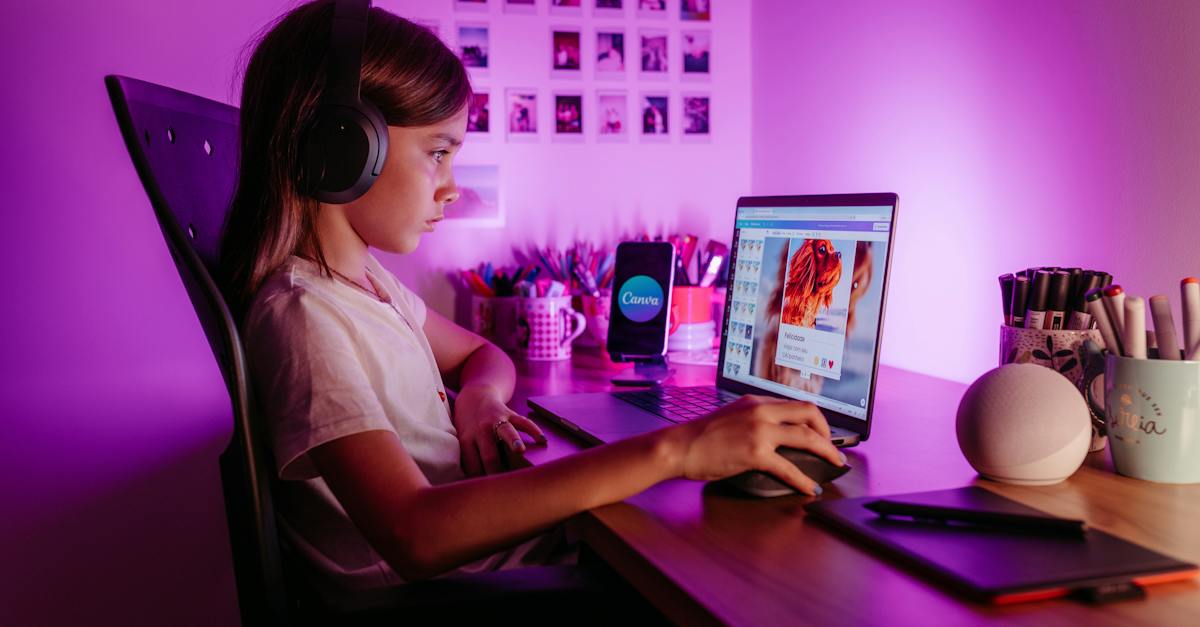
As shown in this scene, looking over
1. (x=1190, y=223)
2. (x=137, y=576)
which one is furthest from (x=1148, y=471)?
(x=137, y=576)

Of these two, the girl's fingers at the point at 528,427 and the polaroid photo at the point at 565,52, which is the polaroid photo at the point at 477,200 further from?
the girl's fingers at the point at 528,427

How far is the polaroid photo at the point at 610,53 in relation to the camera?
1707 mm

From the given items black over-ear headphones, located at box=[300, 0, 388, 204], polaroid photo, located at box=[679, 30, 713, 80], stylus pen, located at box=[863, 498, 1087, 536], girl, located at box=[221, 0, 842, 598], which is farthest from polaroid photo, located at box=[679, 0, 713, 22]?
stylus pen, located at box=[863, 498, 1087, 536]

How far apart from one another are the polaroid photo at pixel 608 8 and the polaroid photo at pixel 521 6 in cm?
11

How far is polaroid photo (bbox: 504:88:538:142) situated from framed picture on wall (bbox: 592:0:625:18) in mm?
190

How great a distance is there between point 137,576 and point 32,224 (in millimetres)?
604

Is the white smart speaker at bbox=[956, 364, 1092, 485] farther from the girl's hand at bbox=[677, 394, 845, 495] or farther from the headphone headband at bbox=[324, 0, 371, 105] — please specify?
the headphone headband at bbox=[324, 0, 371, 105]

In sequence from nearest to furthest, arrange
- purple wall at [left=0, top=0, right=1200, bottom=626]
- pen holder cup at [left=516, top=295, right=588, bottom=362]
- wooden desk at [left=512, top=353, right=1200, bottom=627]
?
wooden desk at [left=512, top=353, right=1200, bottom=627]
purple wall at [left=0, top=0, right=1200, bottom=626]
pen holder cup at [left=516, top=295, right=588, bottom=362]

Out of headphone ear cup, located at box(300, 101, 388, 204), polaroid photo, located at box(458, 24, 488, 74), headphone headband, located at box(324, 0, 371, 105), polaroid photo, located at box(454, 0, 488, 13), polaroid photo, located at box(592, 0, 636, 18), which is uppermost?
polaroid photo, located at box(592, 0, 636, 18)

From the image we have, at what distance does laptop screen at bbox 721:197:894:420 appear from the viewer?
0.89 meters

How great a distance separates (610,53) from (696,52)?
17 centimetres

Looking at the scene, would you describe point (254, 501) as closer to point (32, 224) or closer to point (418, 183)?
point (418, 183)

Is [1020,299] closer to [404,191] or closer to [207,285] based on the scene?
[404,191]

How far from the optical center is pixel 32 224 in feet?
4.68
